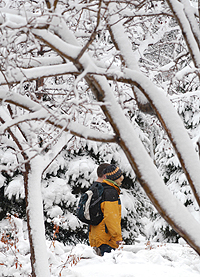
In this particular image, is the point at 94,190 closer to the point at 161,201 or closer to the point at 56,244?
the point at 56,244

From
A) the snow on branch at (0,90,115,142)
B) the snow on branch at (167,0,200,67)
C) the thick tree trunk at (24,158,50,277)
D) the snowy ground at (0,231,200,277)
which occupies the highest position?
the snow on branch at (167,0,200,67)

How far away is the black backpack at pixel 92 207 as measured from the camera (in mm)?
3895

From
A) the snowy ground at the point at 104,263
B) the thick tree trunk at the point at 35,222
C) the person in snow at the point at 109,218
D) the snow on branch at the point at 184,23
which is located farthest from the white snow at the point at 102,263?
the snow on branch at the point at 184,23

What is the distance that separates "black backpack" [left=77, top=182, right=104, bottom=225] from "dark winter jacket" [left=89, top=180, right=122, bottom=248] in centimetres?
6

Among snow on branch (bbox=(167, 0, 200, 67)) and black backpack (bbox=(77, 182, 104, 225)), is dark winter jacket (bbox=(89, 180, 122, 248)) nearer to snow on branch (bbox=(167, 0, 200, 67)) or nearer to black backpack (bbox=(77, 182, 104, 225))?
black backpack (bbox=(77, 182, 104, 225))

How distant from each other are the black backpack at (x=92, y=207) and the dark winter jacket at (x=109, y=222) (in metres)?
0.06

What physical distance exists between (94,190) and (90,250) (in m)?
0.83

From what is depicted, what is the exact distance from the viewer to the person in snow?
381cm

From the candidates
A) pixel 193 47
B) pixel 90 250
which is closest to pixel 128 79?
pixel 193 47

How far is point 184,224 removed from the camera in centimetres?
184

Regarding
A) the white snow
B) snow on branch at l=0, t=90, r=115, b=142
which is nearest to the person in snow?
the white snow

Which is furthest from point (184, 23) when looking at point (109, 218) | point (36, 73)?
point (109, 218)

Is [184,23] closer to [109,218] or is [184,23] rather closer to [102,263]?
[109,218]

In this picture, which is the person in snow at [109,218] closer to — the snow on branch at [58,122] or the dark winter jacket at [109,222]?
the dark winter jacket at [109,222]
